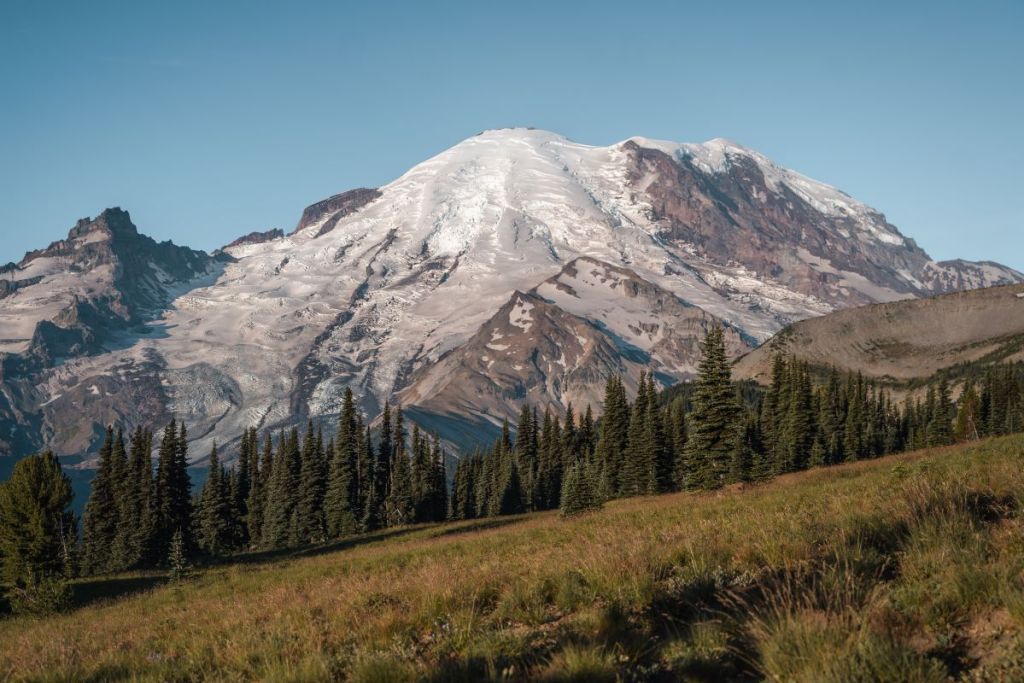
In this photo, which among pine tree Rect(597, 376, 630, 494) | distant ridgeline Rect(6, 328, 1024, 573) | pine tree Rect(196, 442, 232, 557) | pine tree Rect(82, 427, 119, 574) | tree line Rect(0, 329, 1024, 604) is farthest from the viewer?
pine tree Rect(597, 376, 630, 494)

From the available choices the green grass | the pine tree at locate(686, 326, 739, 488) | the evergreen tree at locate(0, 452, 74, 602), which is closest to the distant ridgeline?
the pine tree at locate(686, 326, 739, 488)

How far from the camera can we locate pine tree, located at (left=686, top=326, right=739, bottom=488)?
180 feet

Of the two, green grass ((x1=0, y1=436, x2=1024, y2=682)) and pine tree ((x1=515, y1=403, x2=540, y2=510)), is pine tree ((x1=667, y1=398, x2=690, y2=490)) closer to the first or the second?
pine tree ((x1=515, y1=403, x2=540, y2=510))

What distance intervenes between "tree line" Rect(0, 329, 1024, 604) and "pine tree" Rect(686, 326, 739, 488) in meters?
0.10

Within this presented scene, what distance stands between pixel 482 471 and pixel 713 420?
74056mm

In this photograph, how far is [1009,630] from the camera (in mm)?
6504

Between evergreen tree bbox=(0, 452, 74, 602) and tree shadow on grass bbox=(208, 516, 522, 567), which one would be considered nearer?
evergreen tree bbox=(0, 452, 74, 602)

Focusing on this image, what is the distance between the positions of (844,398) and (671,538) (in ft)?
402

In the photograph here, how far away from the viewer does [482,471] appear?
12594cm

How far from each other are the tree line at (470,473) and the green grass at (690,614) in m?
37.6

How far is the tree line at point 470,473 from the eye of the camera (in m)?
58.3

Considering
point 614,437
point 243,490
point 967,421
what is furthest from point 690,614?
point 967,421

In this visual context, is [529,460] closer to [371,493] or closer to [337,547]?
[371,493]

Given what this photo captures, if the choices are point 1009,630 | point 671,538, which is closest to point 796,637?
point 1009,630
